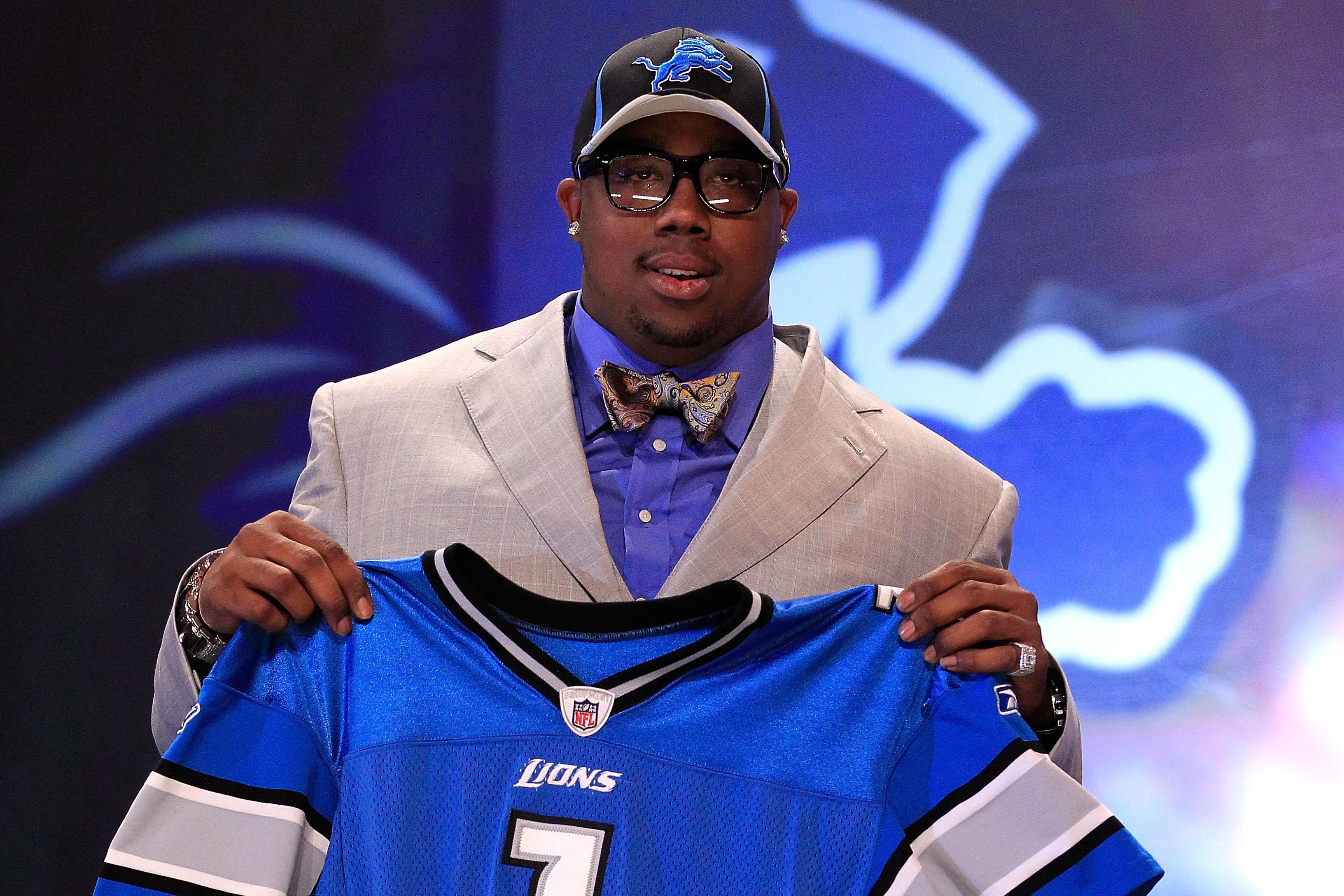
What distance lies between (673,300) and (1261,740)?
6.16 ft

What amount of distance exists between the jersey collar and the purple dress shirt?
10.9 inches

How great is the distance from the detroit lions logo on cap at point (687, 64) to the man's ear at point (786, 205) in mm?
249

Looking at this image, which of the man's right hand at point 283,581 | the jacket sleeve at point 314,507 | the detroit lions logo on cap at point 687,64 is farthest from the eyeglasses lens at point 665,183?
the man's right hand at point 283,581

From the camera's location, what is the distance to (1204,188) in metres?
2.84

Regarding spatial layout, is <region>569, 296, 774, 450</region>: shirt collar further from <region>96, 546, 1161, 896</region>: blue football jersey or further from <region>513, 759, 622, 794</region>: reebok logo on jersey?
<region>513, 759, 622, 794</region>: reebok logo on jersey

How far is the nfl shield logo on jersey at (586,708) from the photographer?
1282mm

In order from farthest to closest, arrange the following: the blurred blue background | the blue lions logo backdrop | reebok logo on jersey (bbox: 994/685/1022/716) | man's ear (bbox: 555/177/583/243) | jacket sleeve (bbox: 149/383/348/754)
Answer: the blue lions logo backdrop → the blurred blue background → man's ear (bbox: 555/177/583/243) → jacket sleeve (bbox: 149/383/348/754) → reebok logo on jersey (bbox: 994/685/1022/716)

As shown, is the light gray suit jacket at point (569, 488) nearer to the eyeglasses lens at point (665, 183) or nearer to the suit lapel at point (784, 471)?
the suit lapel at point (784, 471)

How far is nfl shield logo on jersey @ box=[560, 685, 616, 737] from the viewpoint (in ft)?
4.21

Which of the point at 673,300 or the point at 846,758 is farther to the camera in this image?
the point at 673,300

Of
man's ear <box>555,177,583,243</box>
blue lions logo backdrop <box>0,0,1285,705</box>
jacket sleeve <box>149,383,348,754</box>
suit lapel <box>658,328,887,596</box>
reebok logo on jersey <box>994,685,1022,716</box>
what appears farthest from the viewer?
blue lions logo backdrop <box>0,0,1285,705</box>

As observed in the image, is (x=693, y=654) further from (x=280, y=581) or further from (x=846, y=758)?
(x=280, y=581)

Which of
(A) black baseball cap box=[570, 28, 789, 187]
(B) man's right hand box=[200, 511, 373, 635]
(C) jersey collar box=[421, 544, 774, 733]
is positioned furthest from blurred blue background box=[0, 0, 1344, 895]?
(C) jersey collar box=[421, 544, 774, 733]

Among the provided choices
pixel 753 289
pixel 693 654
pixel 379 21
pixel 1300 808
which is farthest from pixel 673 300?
pixel 1300 808
